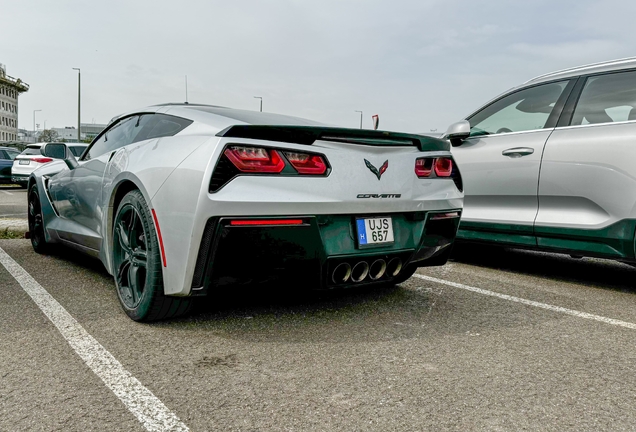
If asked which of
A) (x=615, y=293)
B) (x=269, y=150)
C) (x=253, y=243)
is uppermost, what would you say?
(x=269, y=150)

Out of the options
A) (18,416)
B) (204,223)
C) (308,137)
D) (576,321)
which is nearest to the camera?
(18,416)

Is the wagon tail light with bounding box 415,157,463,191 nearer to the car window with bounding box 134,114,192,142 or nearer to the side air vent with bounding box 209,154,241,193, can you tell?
the side air vent with bounding box 209,154,241,193

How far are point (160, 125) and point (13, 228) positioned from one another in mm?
4515

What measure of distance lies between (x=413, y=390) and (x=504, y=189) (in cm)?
304

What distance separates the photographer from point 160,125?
361 cm

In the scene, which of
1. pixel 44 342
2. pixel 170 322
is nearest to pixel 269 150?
pixel 170 322

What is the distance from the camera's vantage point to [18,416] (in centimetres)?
207

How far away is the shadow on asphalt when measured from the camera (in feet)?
15.9

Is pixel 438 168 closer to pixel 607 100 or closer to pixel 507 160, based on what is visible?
pixel 507 160

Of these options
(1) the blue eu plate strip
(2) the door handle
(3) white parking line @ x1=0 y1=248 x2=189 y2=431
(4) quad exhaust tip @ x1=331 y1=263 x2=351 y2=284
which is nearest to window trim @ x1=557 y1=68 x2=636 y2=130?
(2) the door handle

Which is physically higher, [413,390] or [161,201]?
[161,201]

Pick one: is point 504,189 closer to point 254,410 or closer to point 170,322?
point 170,322

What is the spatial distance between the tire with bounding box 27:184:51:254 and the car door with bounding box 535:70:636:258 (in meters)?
4.44

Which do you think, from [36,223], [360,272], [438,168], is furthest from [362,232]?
[36,223]
